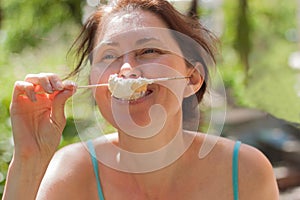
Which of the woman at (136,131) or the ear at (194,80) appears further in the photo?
the ear at (194,80)

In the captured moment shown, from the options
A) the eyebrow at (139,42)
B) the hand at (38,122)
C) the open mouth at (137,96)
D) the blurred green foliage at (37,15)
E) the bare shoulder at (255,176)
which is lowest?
the blurred green foliage at (37,15)

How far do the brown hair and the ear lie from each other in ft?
0.05

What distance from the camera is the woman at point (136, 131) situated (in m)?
1.36

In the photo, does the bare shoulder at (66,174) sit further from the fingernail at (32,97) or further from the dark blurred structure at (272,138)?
the dark blurred structure at (272,138)

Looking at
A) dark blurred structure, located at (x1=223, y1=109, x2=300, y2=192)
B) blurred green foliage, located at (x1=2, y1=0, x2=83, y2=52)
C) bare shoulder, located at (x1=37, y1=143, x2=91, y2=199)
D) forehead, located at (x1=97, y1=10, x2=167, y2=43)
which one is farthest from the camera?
blurred green foliage, located at (x1=2, y1=0, x2=83, y2=52)

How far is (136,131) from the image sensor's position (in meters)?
1.41

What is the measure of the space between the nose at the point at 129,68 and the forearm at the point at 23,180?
0.30 m

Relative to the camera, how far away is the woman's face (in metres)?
1.33

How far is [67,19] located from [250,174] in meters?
2.83

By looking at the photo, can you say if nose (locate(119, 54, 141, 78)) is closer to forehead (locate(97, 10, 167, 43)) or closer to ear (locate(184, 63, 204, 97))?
forehead (locate(97, 10, 167, 43))

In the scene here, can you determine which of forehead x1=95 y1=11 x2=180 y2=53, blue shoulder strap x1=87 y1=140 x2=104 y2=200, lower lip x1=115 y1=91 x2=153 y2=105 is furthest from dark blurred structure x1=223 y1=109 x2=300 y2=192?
lower lip x1=115 y1=91 x2=153 y2=105

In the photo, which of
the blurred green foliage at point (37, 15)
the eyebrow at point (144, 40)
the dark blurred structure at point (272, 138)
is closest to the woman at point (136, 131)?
the eyebrow at point (144, 40)

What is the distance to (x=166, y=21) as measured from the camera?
4.88ft

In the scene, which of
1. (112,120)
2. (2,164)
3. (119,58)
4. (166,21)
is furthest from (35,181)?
(2,164)
